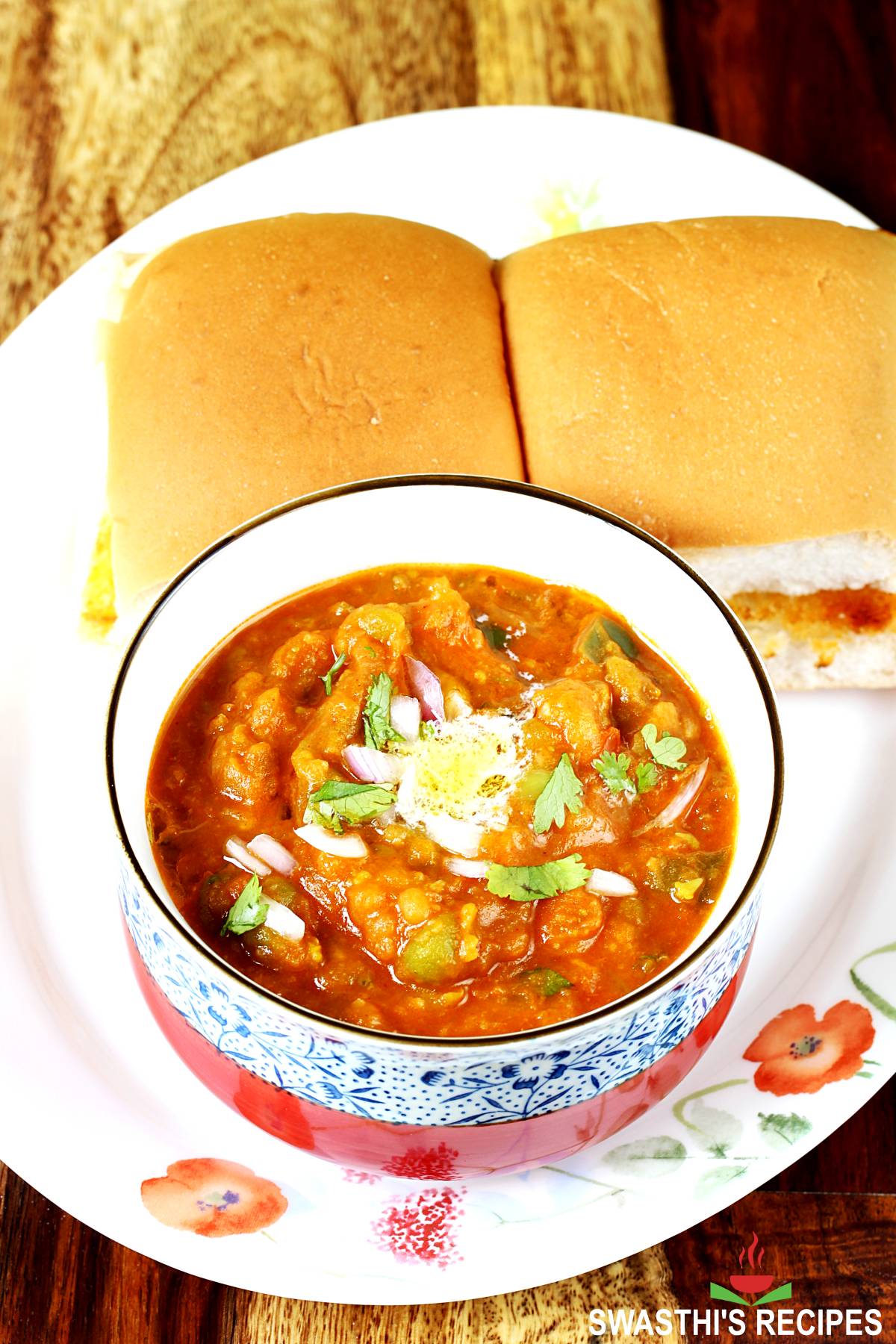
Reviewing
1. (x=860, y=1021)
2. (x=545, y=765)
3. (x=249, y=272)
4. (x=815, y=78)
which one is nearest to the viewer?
(x=545, y=765)

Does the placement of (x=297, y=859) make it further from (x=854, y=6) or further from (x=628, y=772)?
(x=854, y=6)

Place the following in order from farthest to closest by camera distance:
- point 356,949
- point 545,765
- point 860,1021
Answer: point 860,1021 → point 545,765 → point 356,949

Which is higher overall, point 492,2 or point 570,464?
point 492,2

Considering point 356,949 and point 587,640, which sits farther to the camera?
point 587,640

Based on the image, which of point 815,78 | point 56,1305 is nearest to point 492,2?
point 815,78

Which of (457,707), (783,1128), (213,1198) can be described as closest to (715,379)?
(457,707)

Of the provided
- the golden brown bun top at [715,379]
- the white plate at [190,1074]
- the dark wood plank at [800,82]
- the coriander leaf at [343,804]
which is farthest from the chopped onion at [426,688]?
the dark wood plank at [800,82]

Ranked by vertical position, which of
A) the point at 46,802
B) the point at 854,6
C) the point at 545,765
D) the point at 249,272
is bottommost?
the point at 545,765
